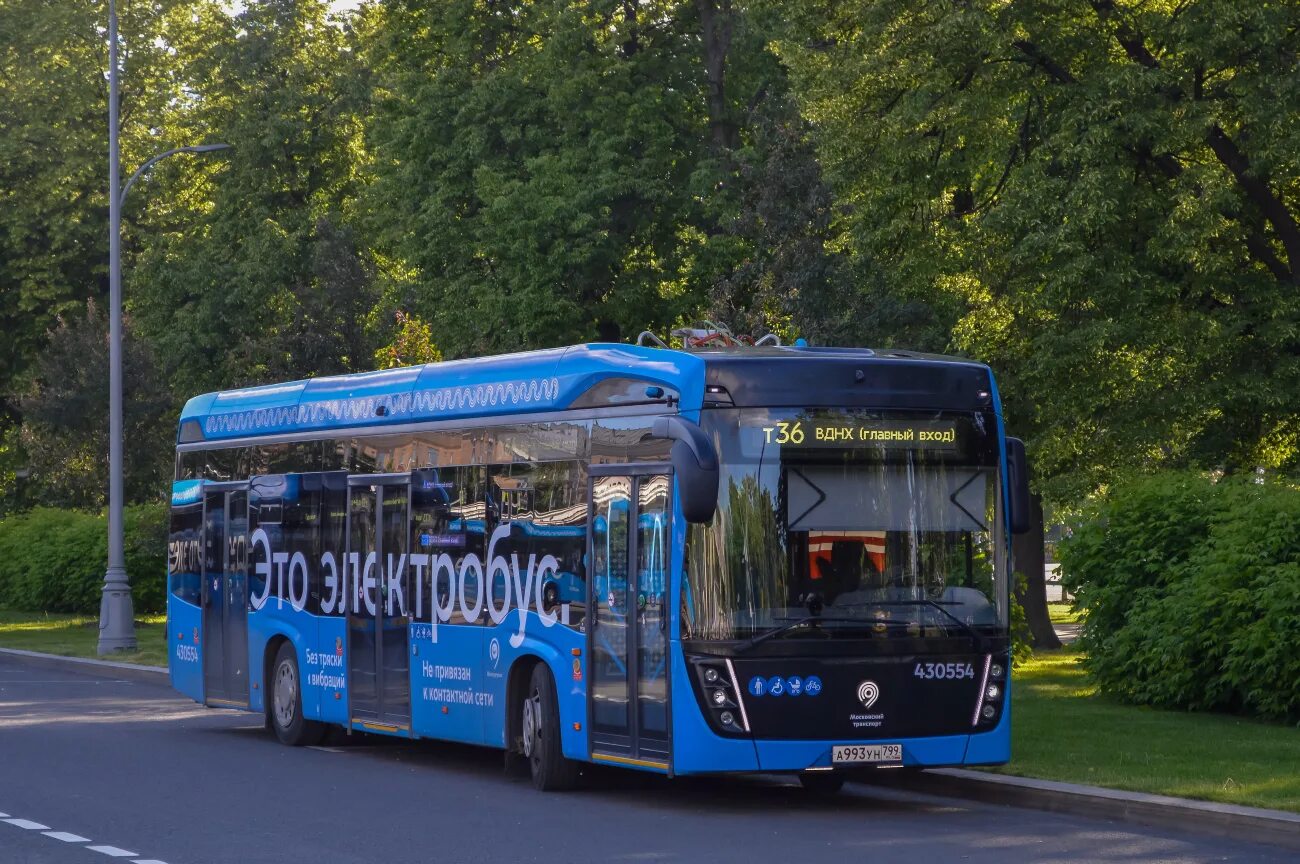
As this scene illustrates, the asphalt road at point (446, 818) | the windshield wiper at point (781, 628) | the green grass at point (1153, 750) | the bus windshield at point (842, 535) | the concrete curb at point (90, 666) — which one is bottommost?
the asphalt road at point (446, 818)

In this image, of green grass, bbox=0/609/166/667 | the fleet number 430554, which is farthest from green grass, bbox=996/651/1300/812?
green grass, bbox=0/609/166/667

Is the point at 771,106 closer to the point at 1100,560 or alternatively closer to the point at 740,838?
the point at 1100,560

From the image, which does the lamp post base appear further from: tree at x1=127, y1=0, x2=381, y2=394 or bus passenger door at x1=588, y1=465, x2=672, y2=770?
bus passenger door at x1=588, y1=465, x2=672, y2=770

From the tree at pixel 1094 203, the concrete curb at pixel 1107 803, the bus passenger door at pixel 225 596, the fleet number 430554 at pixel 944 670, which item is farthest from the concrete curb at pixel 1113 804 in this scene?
the tree at pixel 1094 203

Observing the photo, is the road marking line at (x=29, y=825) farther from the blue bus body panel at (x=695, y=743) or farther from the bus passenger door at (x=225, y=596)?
the bus passenger door at (x=225, y=596)

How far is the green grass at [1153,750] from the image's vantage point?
13.5m

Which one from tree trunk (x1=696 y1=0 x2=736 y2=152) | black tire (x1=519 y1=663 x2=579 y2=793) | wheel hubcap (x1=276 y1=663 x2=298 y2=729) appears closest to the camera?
black tire (x1=519 y1=663 x2=579 y2=793)

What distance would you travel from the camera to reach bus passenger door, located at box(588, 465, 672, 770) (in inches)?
520

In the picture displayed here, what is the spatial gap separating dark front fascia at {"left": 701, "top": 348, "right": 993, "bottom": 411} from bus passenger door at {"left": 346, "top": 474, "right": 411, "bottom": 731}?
440 cm

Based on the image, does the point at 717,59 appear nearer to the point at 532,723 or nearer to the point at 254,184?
the point at 254,184

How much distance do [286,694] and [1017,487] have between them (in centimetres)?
790

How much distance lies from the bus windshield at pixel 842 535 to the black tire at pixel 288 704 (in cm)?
667

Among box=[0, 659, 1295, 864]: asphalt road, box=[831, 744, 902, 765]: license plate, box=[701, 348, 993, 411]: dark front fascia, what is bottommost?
box=[0, 659, 1295, 864]: asphalt road

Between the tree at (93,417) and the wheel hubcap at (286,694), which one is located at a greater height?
the tree at (93,417)
